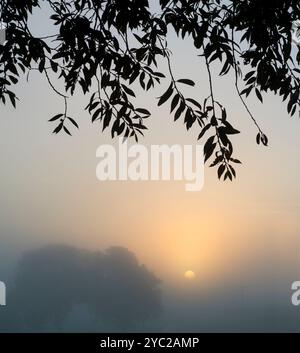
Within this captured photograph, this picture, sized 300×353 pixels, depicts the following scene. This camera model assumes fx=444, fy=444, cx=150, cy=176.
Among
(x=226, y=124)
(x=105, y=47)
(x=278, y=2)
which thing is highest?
(x=278, y=2)

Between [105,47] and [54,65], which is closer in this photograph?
[105,47]

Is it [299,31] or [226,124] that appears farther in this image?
[299,31]

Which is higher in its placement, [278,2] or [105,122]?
[278,2]

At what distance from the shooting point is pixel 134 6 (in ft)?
6.64

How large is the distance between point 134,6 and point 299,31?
1.02m

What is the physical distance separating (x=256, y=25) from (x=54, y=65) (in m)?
1.06
